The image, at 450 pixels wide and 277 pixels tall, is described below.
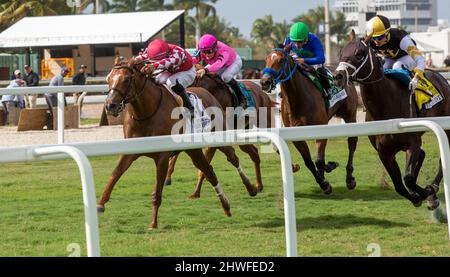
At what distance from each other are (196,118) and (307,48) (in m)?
2.20

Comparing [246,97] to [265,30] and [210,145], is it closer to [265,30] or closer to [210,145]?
[210,145]

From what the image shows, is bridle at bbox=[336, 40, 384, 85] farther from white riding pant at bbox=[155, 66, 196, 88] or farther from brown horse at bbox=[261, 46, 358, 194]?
white riding pant at bbox=[155, 66, 196, 88]

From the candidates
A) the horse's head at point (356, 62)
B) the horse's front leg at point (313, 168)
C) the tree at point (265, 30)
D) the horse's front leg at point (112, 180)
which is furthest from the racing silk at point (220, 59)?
the tree at point (265, 30)

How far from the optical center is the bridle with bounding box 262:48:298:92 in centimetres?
892

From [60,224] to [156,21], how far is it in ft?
94.9

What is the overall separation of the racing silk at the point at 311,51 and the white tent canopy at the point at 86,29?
24.2m

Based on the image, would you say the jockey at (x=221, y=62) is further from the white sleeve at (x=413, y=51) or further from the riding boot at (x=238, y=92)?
the white sleeve at (x=413, y=51)

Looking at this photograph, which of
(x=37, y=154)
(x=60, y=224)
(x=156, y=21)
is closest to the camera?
(x=37, y=154)

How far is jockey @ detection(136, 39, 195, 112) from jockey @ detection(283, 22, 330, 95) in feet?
4.37

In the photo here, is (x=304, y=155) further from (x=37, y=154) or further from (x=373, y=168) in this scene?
(x=37, y=154)

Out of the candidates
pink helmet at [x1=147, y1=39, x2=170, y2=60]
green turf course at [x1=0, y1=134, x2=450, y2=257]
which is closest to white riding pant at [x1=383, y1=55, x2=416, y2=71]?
green turf course at [x1=0, y1=134, x2=450, y2=257]

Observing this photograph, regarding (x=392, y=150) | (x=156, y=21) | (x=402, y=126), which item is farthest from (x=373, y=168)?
(x=156, y=21)

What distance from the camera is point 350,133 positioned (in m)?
4.59

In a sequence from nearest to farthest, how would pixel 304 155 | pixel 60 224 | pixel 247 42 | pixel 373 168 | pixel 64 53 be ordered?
pixel 60 224 → pixel 304 155 → pixel 373 168 → pixel 64 53 → pixel 247 42
